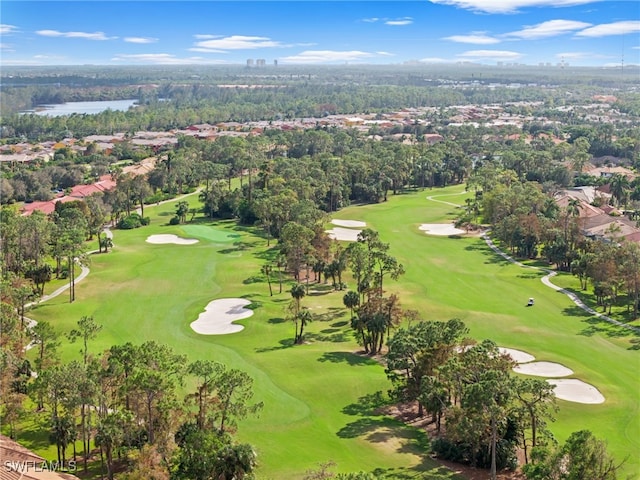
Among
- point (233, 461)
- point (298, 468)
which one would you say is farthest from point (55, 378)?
point (298, 468)

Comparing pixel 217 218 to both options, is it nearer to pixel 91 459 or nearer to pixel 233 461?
pixel 91 459

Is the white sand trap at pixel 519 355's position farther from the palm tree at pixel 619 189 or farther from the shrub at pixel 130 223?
the palm tree at pixel 619 189

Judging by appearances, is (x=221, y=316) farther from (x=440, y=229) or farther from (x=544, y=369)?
(x=440, y=229)

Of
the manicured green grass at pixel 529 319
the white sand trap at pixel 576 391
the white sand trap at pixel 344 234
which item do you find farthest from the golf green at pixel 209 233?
the white sand trap at pixel 576 391

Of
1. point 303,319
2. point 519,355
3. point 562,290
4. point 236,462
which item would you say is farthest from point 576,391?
point 236,462

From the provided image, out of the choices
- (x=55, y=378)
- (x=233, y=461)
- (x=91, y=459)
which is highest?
(x=55, y=378)

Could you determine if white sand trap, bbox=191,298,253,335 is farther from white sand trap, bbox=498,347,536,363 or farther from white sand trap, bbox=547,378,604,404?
white sand trap, bbox=547,378,604,404

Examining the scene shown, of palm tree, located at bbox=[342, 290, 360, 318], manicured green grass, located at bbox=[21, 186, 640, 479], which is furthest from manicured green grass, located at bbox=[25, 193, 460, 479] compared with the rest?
palm tree, located at bbox=[342, 290, 360, 318]
